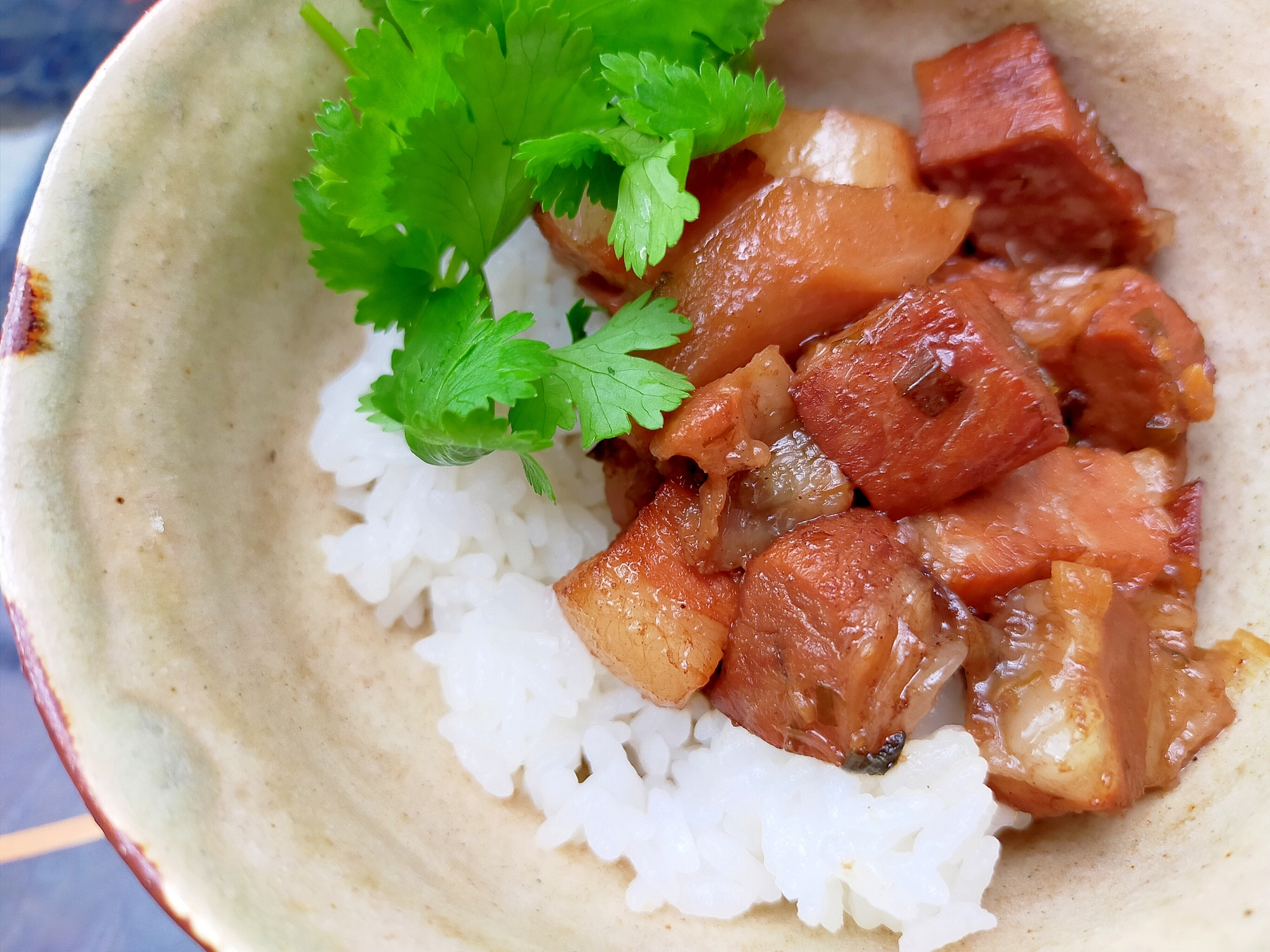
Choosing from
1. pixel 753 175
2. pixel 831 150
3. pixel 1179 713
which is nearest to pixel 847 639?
pixel 1179 713

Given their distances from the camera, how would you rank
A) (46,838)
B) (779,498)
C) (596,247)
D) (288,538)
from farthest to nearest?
(46,838) < (288,538) < (596,247) < (779,498)

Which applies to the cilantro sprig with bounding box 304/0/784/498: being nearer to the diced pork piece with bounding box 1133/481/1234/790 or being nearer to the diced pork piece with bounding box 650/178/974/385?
the diced pork piece with bounding box 650/178/974/385

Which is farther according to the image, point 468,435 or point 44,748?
point 44,748

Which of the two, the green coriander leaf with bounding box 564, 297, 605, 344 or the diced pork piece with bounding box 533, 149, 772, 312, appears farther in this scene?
the green coriander leaf with bounding box 564, 297, 605, 344

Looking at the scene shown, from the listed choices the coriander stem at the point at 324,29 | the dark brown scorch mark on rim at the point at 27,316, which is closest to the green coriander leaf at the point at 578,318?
the coriander stem at the point at 324,29

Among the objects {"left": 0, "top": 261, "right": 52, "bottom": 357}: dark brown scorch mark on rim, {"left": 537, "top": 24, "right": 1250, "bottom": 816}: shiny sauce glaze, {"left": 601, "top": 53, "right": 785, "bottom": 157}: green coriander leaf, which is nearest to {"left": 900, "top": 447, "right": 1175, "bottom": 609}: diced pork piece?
{"left": 537, "top": 24, "right": 1250, "bottom": 816}: shiny sauce glaze

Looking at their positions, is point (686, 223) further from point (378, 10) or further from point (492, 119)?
point (378, 10)

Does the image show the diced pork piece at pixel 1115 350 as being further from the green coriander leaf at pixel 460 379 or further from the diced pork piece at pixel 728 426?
the green coriander leaf at pixel 460 379
